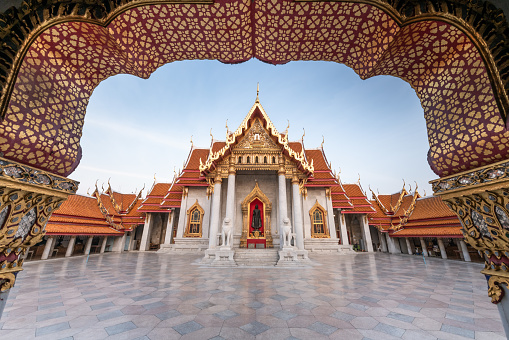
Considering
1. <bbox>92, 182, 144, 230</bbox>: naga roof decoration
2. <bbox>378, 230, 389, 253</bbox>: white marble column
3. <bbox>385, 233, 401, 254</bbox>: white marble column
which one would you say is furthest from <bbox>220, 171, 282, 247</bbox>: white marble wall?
<bbox>378, 230, 389, 253</bbox>: white marble column

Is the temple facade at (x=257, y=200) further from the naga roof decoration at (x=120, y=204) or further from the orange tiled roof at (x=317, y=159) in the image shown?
the naga roof decoration at (x=120, y=204)

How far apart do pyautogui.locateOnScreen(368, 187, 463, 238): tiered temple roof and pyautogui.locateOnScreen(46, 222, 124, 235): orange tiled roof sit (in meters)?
21.6

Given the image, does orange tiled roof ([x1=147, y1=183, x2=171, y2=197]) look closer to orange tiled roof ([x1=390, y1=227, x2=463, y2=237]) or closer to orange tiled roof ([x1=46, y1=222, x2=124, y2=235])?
orange tiled roof ([x1=46, y1=222, x2=124, y2=235])

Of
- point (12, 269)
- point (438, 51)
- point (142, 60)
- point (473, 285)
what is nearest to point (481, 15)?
point (438, 51)

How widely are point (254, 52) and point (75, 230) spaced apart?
1578 cm

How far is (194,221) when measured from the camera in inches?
578

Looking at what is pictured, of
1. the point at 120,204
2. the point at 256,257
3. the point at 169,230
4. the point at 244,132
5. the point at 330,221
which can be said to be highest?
the point at 244,132

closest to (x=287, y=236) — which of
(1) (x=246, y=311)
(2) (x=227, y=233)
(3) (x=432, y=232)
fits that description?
(2) (x=227, y=233)

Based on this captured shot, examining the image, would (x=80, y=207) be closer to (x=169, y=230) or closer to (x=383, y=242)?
(x=169, y=230)

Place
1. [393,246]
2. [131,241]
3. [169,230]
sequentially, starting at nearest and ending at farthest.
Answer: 1. [169,230]
2. [393,246]
3. [131,241]

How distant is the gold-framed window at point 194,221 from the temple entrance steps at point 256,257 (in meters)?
5.00

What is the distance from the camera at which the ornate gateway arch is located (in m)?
1.50

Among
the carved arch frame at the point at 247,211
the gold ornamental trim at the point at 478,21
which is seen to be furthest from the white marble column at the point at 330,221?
the gold ornamental trim at the point at 478,21

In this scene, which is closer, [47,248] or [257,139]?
[47,248]
